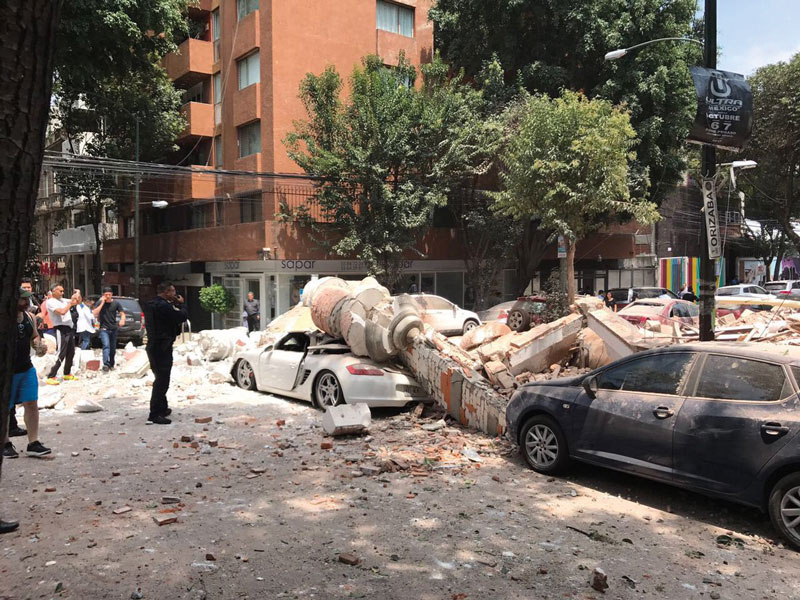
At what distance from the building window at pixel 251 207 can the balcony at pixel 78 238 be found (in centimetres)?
1296

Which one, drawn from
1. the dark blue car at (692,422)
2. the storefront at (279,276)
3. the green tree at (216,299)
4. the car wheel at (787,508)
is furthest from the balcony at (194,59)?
the car wheel at (787,508)

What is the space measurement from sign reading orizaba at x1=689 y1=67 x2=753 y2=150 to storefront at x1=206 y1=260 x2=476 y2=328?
1479cm

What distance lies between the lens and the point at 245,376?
10.7 m

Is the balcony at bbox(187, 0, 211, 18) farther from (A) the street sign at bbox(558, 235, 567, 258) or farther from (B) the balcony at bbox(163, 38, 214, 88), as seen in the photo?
(A) the street sign at bbox(558, 235, 567, 258)

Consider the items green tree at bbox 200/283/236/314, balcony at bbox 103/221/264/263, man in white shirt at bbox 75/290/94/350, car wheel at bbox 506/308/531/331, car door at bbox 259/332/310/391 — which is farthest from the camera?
green tree at bbox 200/283/236/314

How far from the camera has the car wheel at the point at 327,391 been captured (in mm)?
8453

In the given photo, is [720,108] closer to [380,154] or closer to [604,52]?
[380,154]

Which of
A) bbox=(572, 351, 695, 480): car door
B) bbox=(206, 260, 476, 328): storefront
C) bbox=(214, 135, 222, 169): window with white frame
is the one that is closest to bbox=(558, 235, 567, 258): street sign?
bbox=(206, 260, 476, 328): storefront

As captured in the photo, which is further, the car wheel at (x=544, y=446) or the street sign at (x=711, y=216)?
the street sign at (x=711, y=216)

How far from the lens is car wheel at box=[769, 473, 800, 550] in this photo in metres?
4.25

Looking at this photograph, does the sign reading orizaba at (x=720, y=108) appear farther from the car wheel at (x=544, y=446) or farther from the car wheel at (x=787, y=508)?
the car wheel at (x=787, y=508)

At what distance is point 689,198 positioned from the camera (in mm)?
37625

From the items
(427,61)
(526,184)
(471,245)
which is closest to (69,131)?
(427,61)

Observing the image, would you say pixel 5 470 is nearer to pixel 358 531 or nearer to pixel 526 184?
pixel 358 531
